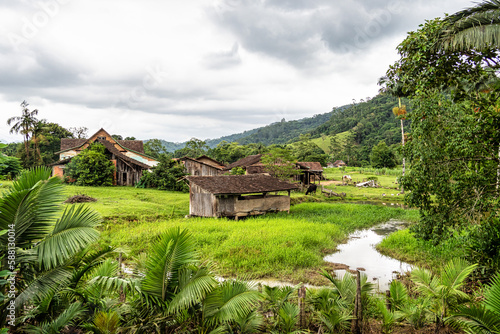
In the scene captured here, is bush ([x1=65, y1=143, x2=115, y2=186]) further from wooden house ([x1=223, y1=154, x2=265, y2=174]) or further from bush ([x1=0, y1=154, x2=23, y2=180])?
bush ([x1=0, y1=154, x2=23, y2=180])

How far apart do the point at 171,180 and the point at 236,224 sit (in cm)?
1615

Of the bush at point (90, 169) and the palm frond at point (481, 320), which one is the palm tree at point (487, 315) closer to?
the palm frond at point (481, 320)

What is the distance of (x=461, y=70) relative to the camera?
27.2 feet

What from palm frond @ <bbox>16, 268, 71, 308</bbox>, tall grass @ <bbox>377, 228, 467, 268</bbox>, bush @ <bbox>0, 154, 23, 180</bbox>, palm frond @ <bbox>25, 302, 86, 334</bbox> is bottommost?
tall grass @ <bbox>377, 228, 467, 268</bbox>

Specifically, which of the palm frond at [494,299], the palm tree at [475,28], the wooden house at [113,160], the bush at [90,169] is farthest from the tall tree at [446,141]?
the wooden house at [113,160]

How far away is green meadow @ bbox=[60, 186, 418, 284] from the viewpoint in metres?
10.6

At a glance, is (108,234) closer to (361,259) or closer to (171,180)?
(361,259)

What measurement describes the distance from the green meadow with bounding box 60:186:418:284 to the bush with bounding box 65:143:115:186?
18.1 feet

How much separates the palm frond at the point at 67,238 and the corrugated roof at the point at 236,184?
1358 centimetres

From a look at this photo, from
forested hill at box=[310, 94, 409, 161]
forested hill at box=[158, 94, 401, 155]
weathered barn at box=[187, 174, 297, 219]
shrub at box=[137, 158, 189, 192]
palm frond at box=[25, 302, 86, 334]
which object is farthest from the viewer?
forested hill at box=[158, 94, 401, 155]

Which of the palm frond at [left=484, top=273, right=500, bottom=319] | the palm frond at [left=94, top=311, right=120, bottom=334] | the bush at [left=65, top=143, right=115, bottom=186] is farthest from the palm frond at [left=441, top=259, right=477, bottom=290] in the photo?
the bush at [left=65, top=143, right=115, bottom=186]

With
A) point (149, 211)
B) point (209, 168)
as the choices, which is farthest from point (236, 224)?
point (209, 168)

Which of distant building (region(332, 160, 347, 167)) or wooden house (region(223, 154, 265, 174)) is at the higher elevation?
distant building (region(332, 160, 347, 167))

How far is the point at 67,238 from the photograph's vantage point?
3.99 m
